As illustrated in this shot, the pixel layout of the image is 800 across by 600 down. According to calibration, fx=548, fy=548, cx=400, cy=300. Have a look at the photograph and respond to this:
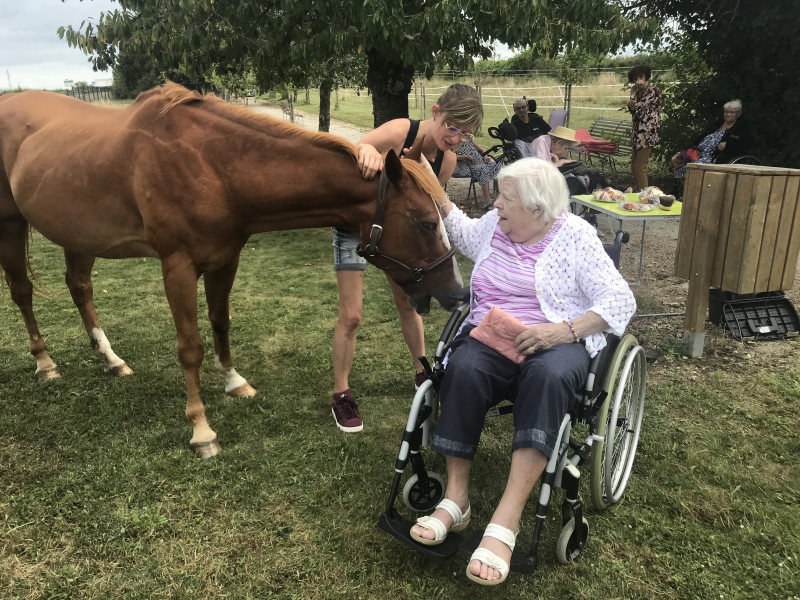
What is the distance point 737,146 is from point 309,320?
6.87 meters

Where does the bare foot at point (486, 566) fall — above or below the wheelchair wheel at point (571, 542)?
above

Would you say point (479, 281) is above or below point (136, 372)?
above

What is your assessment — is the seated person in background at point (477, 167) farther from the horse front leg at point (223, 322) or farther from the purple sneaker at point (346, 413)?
the purple sneaker at point (346, 413)

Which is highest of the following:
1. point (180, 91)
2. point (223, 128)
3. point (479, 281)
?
point (180, 91)

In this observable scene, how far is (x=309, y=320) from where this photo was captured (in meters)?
4.73

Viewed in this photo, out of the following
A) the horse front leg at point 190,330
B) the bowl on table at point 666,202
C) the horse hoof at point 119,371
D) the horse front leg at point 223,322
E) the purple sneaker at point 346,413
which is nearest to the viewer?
the horse front leg at point 190,330

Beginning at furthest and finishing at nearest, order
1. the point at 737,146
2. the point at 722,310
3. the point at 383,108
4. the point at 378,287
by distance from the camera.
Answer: the point at 737,146 → the point at 383,108 → the point at 378,287 → the point at 722,310

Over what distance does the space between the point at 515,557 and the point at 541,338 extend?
0.80 metres


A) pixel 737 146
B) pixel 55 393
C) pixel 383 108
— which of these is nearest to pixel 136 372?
pixel 55 393

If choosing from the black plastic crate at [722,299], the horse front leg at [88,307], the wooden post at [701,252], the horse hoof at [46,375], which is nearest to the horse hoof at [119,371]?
the horse front leg at [88,307]

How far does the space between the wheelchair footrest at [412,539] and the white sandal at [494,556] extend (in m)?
0.16

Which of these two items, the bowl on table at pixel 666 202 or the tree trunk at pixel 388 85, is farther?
the tree trunk at pixel 388 85

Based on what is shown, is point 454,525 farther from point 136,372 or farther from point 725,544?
point 136,372

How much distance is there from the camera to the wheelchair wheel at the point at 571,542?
2080mm
